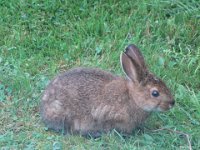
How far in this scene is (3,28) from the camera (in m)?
7.16

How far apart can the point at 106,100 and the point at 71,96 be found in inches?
11.4

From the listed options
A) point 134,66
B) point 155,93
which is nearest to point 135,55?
point 134,66

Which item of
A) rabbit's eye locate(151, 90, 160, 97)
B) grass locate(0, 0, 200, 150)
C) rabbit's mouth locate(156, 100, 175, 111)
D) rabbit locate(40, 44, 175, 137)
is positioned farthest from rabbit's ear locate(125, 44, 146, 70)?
grass locate(0, 0, 200, 150)

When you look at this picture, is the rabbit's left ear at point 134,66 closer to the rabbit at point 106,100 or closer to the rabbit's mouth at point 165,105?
the rabbit at point 106,100

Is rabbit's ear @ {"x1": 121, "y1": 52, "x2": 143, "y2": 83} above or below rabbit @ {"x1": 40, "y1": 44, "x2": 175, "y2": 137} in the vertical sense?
above

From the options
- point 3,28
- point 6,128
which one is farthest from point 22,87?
point 3,28

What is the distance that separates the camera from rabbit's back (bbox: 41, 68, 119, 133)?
573cm

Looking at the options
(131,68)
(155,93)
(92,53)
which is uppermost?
(131,68)

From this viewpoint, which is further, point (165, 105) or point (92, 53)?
point (92, 53)

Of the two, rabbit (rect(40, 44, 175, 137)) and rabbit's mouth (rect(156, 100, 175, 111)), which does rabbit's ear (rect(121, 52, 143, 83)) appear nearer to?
rabbit (rect(40, 44, 175, 137))

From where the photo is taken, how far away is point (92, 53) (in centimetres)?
688

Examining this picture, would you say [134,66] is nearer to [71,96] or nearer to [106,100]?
[106,100]

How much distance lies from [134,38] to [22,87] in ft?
4.31

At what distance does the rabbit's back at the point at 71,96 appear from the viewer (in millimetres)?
5727
